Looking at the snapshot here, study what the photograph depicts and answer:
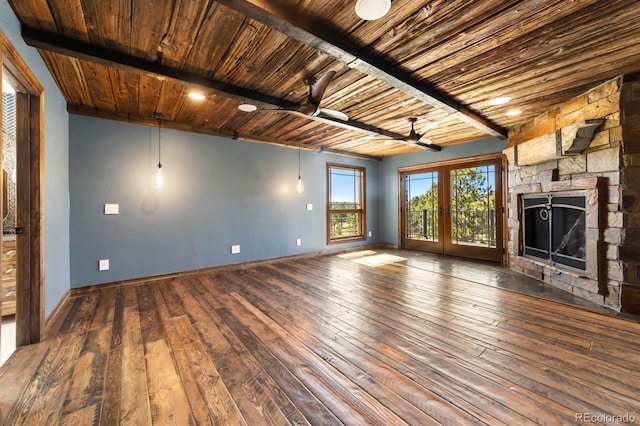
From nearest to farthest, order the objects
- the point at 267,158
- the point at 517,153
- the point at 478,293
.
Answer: the point at 478,293 < the point at 517,153 < the point at 267,158

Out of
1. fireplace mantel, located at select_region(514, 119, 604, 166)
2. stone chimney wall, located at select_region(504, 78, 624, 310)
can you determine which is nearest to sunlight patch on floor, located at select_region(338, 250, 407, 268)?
stone chimney wall, located at select_region(504, 78, 624, 310)

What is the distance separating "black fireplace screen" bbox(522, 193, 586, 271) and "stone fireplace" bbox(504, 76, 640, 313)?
0.5 inches

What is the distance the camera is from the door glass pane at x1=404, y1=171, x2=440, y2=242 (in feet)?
18.5

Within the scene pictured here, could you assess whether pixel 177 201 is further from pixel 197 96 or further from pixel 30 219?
pixel 30 219

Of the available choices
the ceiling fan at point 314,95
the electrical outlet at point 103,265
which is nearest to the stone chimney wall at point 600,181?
the ceiling fan at point 314,95

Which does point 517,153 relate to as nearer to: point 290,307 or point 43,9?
point 290,307

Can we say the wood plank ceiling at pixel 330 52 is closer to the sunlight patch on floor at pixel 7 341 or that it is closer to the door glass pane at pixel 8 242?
the door glass pane at pixel 8 242

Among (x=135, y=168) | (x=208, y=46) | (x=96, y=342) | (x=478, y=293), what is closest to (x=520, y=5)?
(x=208, y=46)

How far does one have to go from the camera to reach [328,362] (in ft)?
5.83

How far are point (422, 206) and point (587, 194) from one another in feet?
10.1

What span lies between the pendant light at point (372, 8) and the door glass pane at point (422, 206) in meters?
4.54

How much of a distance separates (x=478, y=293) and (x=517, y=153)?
2402 mm

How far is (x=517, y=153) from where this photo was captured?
3994 mm

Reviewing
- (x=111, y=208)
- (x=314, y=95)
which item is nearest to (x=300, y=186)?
(x=314, y=95)
